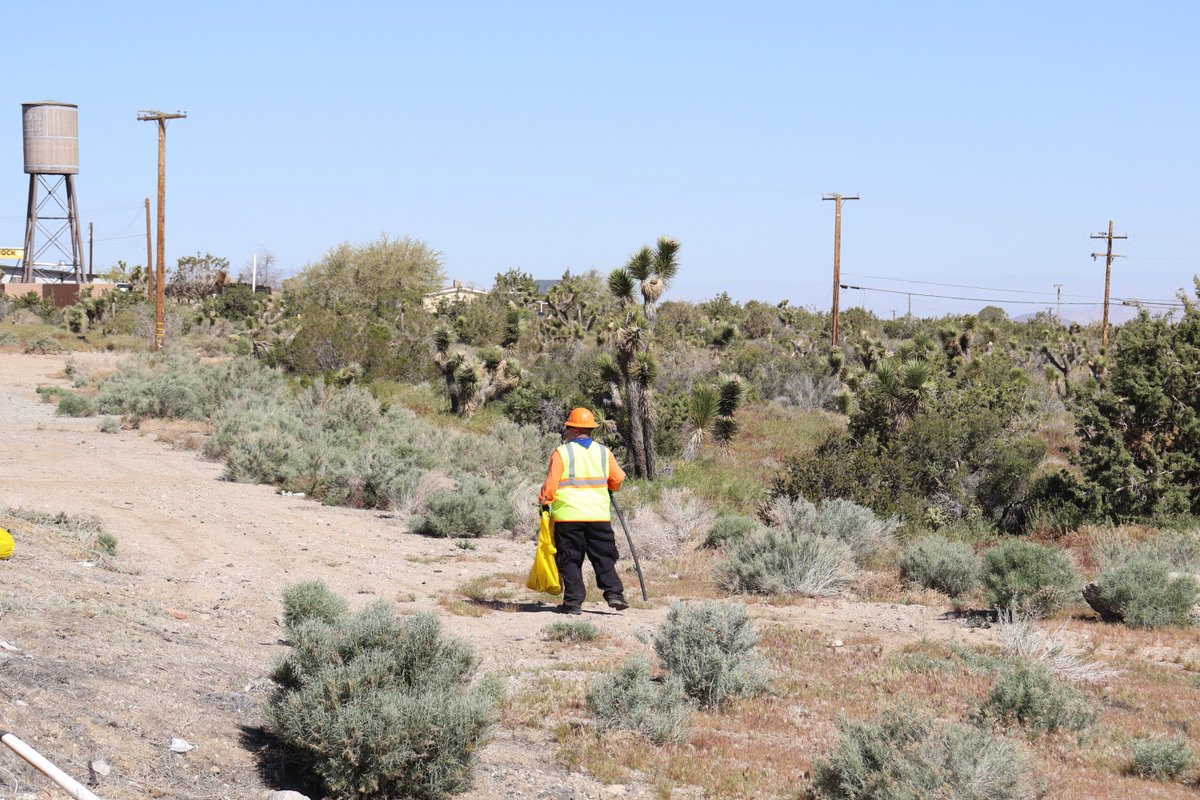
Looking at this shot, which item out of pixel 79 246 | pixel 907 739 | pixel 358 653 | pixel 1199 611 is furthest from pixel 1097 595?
pixel 79 246

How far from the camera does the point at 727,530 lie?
49.8 feet

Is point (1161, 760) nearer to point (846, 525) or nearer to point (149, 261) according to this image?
point (846, 525)

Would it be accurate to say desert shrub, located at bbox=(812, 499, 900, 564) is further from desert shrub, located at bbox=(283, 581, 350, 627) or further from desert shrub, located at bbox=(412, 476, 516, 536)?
desert shrub, located at bbox=(283, 581, 350, 627)

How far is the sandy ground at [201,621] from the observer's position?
570 centimetres

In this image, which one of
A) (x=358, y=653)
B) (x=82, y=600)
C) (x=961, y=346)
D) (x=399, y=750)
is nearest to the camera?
→ (x=399, y=750)

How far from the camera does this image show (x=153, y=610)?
28.4ft

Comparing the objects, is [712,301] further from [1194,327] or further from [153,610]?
[153,610]

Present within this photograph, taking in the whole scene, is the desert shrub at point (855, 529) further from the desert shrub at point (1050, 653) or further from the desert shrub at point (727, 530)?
the desert shrub at point (1050, 653)

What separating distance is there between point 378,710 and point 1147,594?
26.7ft

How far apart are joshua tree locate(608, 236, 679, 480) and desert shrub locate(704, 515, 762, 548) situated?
7.22 m

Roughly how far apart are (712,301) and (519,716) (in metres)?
55.5

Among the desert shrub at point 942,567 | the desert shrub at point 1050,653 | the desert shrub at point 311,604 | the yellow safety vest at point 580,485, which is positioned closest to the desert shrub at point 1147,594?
the desert shrub at point 1050,653

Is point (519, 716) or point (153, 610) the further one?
point (153, 610)

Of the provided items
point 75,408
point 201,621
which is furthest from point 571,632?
point 75,408
